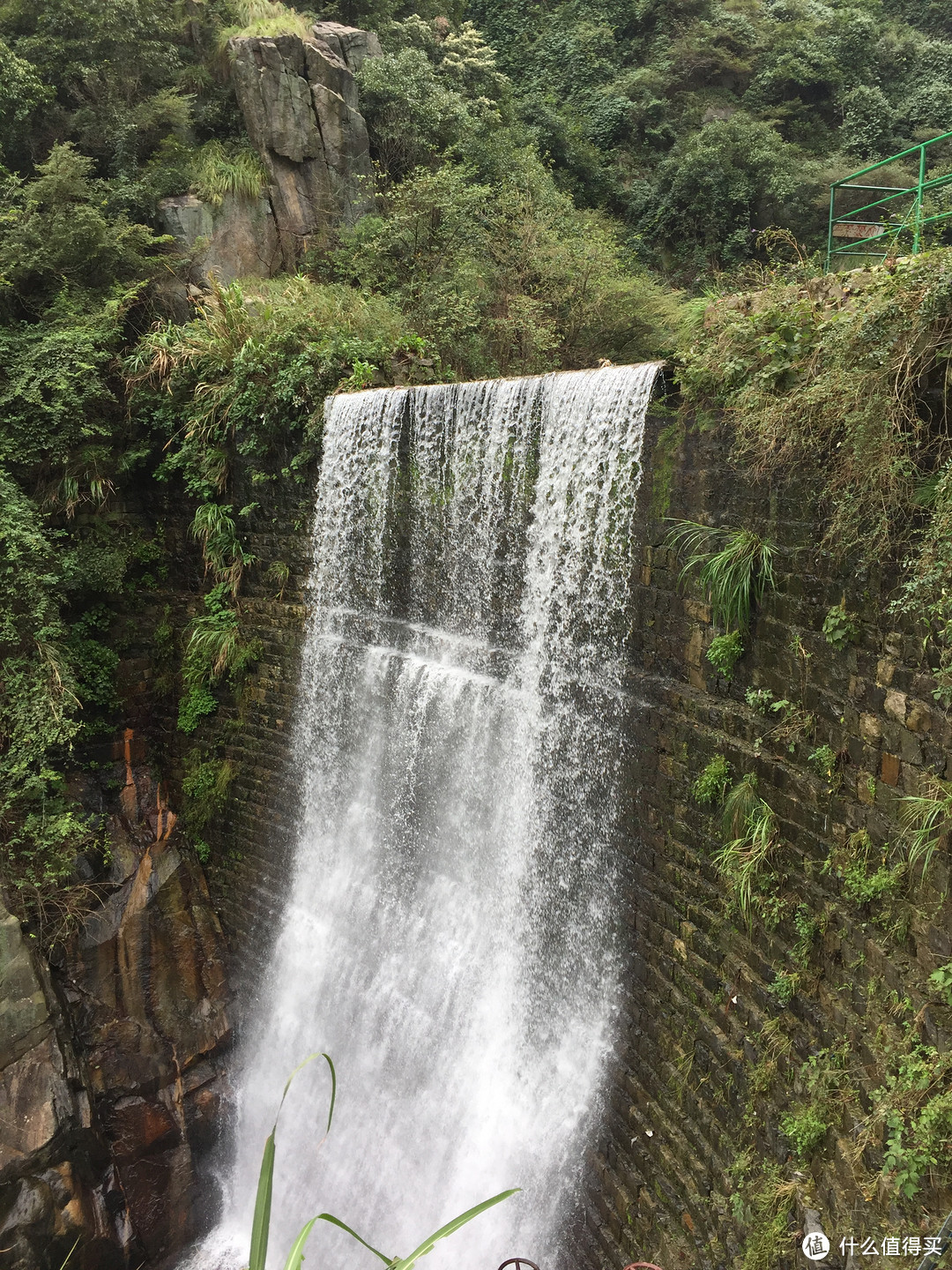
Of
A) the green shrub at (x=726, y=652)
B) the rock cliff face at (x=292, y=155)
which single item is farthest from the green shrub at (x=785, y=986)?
the rock cliff face at (x=292, y=155)

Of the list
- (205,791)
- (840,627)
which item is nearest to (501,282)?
(205,791)

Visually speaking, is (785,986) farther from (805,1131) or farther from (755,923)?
(805,1131)

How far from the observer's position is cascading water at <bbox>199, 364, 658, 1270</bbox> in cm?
407

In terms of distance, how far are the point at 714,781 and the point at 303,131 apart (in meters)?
10.2

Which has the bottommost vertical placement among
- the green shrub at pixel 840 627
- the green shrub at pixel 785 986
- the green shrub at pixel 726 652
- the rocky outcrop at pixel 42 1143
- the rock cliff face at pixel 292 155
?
the rocky outcrop at pixel 42 1143

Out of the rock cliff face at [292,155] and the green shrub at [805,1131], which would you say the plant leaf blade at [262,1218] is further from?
the rock cliff face at [292,155]

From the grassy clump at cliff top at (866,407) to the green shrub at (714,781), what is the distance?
3.58 feet

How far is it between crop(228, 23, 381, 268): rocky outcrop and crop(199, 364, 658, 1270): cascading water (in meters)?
5.67

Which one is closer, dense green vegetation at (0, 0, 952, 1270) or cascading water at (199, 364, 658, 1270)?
dense green vegetation at (0, 0, 952, 1270)

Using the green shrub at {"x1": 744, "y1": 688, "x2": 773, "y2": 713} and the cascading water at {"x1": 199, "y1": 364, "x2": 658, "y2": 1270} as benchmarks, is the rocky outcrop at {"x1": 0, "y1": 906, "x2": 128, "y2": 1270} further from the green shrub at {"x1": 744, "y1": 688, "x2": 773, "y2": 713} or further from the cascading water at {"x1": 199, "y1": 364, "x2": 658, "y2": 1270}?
the green shrub at {"x1": 744, "y1": 688, "x2": 773, "y2": 713}

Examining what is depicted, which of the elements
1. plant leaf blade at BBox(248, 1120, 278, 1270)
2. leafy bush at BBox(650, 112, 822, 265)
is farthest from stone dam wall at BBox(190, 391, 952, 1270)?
leafy bush at BBox(650, 112, 822, 265)

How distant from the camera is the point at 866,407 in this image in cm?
256

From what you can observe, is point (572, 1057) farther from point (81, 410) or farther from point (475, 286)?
point (475, 286)

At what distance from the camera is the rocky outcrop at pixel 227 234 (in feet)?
29.8
